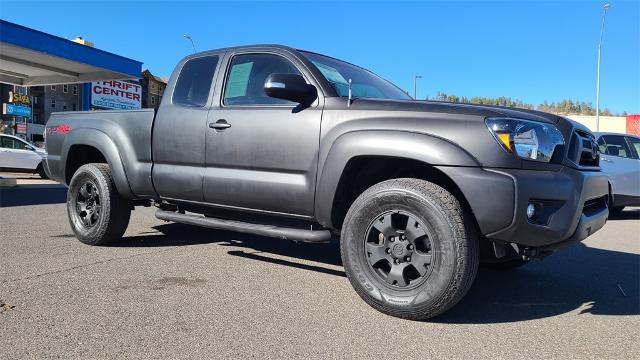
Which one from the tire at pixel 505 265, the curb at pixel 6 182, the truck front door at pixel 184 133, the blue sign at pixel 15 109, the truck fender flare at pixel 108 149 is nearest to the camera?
the truck front door at pixel 184 133

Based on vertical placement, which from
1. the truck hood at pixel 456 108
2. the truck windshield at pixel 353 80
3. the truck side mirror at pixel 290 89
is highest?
the truck windshield at pixel 353 80

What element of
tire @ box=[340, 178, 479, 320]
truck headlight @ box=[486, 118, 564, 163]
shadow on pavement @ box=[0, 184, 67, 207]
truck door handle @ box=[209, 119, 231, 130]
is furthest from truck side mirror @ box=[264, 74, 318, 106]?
shadow on pavement @ box=[0, 184, 67, 207]

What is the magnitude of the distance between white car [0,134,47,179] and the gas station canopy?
2241mm

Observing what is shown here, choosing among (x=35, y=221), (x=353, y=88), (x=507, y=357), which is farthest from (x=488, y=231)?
(x=35, y=221)

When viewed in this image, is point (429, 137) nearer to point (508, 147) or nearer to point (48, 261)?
point (508, 147)

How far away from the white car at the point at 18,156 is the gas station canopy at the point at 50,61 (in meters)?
2.24

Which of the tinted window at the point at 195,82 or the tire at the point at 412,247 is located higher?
the tinted window at the point at 195,82

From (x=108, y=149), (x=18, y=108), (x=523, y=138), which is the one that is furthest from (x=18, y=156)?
(x=18, y=108)

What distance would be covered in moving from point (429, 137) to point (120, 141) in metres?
3.22

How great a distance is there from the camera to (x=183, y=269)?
14.3ft

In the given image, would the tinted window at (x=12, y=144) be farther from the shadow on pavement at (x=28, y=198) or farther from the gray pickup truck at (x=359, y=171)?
the gray pickup truck at (x=359, y=171)

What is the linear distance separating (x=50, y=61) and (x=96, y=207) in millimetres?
11074

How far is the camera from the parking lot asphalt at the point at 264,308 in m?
2.76

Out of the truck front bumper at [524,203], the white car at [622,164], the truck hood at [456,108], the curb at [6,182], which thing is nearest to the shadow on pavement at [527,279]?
the truck front bumper at [524,203]
